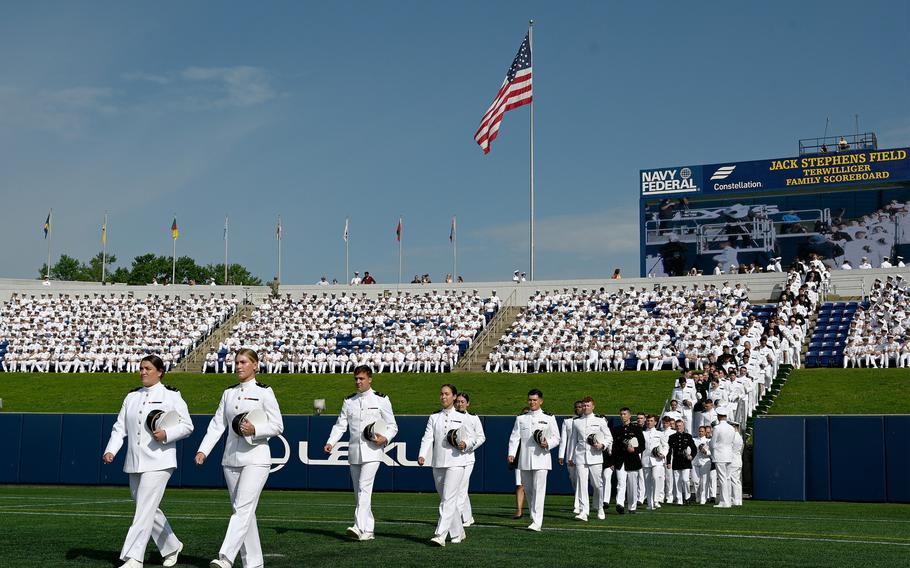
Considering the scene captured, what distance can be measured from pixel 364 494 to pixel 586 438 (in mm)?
4806

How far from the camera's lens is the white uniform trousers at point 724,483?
20.5 m

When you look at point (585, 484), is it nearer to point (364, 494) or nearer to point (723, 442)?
point (364, 494)

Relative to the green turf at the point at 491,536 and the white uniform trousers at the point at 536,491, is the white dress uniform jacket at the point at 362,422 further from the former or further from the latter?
the white uniform trousers at the point at 536,491

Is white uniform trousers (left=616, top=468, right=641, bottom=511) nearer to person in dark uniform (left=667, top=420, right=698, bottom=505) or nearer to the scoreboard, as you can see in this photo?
person in dark uniform (left=667, top=420, right=698, bottom=505)

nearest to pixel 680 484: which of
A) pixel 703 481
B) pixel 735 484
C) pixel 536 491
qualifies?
pixel 703 481

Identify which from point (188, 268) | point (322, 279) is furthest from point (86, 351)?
point (188, 268)

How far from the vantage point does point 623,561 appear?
422 inches

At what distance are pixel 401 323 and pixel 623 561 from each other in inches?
1343

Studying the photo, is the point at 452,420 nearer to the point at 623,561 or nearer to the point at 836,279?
the point at 623,561

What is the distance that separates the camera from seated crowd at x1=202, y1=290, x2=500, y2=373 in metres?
42.0

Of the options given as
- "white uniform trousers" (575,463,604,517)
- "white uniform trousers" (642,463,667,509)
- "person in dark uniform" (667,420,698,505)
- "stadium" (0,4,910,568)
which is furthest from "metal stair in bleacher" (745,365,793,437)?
"white uniform trousers" (575,463,604,517)

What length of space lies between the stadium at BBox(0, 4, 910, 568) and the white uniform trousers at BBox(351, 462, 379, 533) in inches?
2.2

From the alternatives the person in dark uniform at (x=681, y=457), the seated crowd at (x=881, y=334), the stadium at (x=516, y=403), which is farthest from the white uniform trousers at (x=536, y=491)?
the seated crowd at (x=881, y=334)

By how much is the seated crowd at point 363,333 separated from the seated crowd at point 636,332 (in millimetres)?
2287
